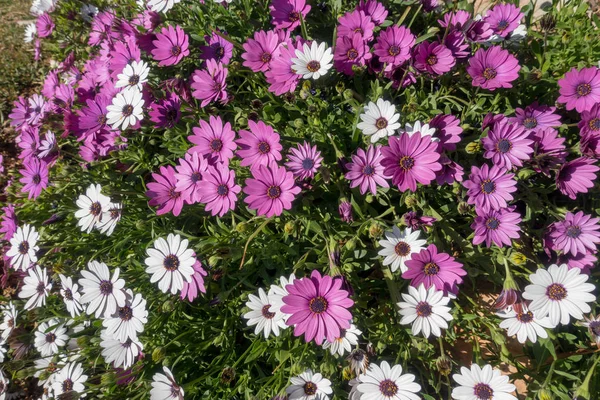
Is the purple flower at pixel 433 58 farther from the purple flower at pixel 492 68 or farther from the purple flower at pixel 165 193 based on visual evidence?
the purple flower at pixel 165 193

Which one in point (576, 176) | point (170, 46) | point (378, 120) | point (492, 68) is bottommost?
point (576, 176)

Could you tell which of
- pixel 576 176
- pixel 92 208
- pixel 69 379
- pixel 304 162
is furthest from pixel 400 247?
Answer: pixel 69 379

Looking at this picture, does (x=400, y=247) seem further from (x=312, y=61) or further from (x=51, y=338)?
(x=51, y=338)

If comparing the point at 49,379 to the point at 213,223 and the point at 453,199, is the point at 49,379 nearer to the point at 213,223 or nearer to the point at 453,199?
the point at 213,223

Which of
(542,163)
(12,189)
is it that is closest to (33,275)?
(12,189)

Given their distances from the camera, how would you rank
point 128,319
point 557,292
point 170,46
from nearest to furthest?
point 557,292 → point 128,319 → point 170,46

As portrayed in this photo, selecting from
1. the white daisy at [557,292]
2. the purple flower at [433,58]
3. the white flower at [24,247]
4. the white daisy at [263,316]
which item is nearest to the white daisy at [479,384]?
the white daisy at [557,292]
